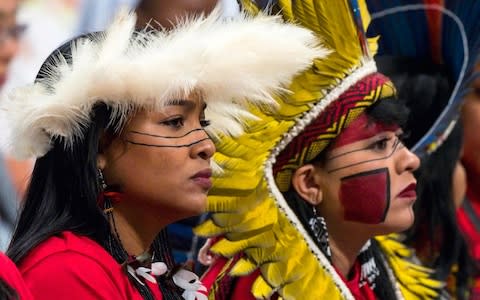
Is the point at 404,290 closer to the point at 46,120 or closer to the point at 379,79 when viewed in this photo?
the point at 379,79

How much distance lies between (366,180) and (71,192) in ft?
3.45

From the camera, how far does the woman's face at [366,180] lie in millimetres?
3275

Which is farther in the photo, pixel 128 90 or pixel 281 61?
pixel 281 61

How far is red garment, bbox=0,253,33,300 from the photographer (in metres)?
2.05

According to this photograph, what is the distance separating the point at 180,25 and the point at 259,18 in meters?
0.24

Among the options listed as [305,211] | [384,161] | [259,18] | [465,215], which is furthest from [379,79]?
[465,215]

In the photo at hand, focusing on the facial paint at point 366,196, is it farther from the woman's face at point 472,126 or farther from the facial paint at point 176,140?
the woman's face at point 472,126

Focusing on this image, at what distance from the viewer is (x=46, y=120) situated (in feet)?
8.19

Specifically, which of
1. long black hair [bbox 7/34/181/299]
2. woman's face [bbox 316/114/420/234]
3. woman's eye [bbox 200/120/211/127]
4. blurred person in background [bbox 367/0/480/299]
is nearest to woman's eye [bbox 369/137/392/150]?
woman's face [bbox 316/114/420/234]

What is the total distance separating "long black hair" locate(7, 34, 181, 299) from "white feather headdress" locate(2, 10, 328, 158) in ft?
0.08

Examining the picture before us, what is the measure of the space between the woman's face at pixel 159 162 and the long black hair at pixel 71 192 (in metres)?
0.05

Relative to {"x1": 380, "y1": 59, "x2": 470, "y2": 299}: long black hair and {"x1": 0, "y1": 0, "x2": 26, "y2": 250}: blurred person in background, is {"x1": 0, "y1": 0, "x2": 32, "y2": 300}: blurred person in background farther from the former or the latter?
{"x1": 380, "y1": 59, "x2": 470, "y2": 299}: long black hair

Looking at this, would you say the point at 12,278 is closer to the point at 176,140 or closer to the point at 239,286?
the point at 176,140

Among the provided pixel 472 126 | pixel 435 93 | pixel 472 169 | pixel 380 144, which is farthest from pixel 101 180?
pixel 472 169
